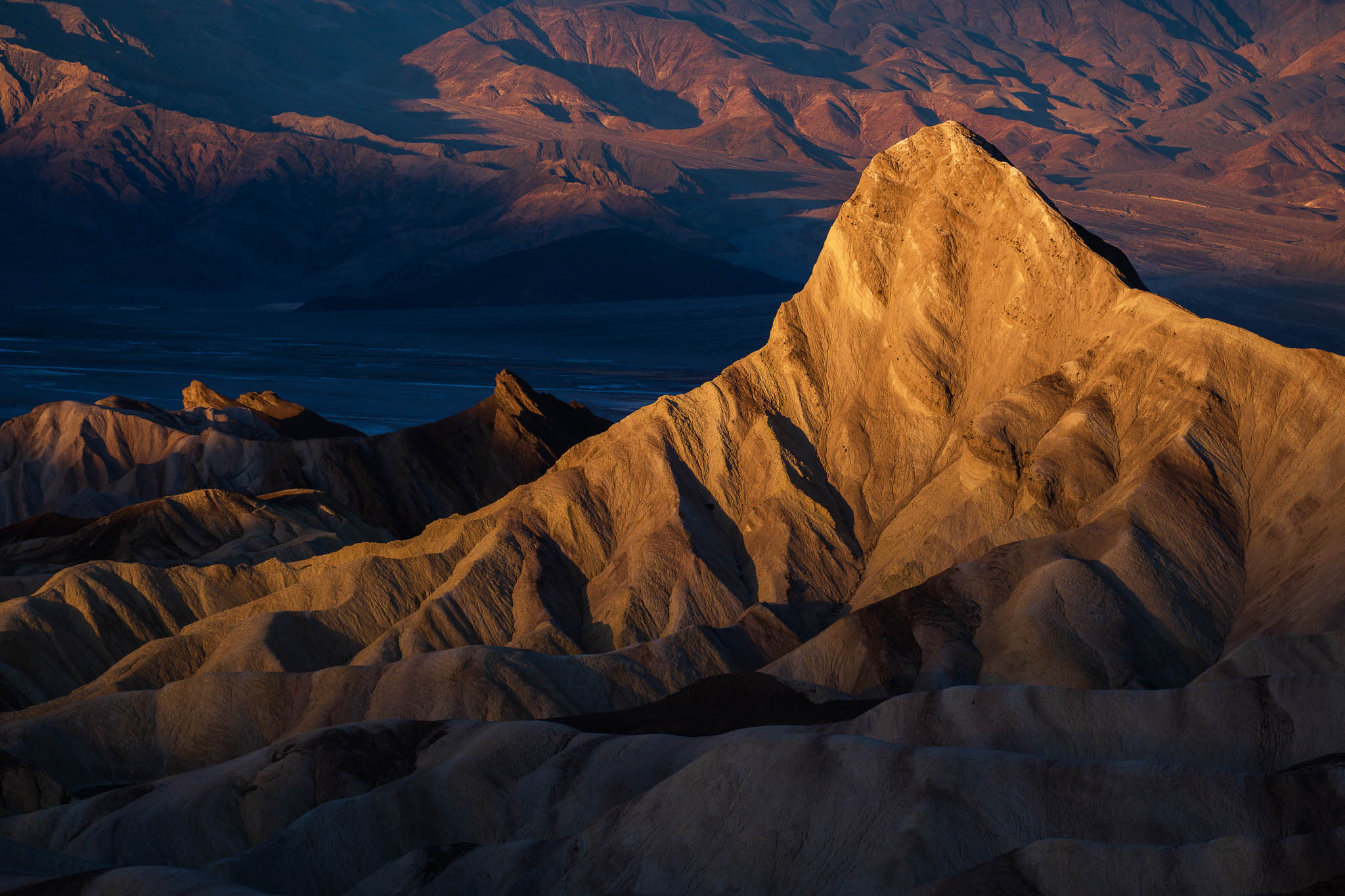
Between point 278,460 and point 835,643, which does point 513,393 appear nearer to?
point 278,460

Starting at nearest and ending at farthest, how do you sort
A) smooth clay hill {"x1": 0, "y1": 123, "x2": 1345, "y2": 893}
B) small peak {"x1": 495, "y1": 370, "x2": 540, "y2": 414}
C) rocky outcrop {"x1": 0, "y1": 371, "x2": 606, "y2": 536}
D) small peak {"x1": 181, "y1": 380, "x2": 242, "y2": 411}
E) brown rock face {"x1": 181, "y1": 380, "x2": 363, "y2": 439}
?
smooth clay hill {"x1": 0, "y1": 123, "x2": 1345, "y2": 893} < rocky outcrop {"x1": 0, "y1": 371, "x2": 606, "y2": 536} < small peak {"x1": 495, "y1": 370, "x2": 540, "y2": 414} < brown rock face {"x1": 181, "y1": 380, "x2": 363, "y2": 439} < small peak {"x1": 181, "y1": 380, "x2": 242, "y2": 411}

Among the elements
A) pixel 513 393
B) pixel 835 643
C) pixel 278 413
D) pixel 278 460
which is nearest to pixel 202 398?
pixel 278 413

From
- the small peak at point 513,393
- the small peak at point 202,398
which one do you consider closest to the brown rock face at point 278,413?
the small peak at point 202,398

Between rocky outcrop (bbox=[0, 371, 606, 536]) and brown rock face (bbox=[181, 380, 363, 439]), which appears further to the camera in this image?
brown rock face (bbox=[181, 380, 363, 439])

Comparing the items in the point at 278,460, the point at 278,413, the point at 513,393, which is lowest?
the point at 278,413

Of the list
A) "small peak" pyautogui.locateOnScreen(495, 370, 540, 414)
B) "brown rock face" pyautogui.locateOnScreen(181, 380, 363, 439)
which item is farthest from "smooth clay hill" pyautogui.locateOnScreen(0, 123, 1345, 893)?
"brown rock face" pyautogui.locateOnScreen(181, 380, 363, 439)

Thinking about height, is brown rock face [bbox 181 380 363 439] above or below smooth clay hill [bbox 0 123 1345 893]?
below

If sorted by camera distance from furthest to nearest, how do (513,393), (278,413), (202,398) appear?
1. (202,398)
2. (278,413)
3. (513,393)

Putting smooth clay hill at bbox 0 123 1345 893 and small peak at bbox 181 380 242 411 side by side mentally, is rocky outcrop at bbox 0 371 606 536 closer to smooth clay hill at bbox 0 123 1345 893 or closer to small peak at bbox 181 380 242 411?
small peak at bbox 181 380 242 411

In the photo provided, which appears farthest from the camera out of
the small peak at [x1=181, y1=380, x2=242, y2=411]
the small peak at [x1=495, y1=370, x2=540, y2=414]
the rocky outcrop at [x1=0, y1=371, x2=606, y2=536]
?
the small peak at [x1=181, y1=380, x2=242, y2=411]
